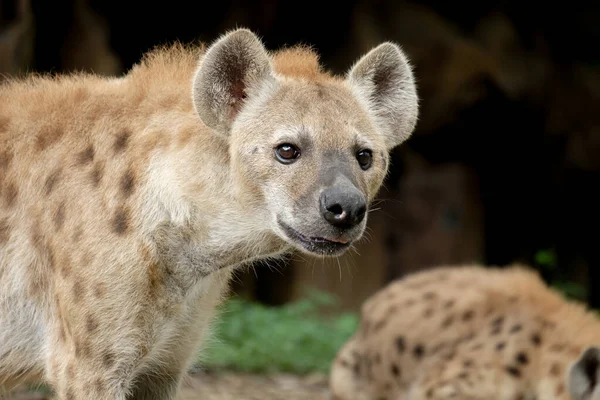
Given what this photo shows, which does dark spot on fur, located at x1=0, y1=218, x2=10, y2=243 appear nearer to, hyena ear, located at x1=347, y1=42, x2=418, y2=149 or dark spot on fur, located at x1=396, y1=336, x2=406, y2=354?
hyena ear, located at x1=347, y1=42, x2=418, y2=149

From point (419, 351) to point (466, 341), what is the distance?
31 centimetres

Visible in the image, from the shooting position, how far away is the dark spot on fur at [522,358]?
5762 mm

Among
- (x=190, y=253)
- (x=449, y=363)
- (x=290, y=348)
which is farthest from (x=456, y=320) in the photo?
(x=190, y=253)

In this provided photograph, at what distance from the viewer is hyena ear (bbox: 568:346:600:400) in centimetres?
493

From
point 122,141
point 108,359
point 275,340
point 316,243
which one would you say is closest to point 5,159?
point 122,141

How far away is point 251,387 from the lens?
709cm

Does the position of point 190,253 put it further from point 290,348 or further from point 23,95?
point 290,348

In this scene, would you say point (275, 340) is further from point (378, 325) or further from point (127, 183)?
point (127, 183)

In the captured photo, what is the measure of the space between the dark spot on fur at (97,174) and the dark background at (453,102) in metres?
4.21

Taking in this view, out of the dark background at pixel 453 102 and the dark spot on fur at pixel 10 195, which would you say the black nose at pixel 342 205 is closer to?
the dark spot on fur at pixel 10 195

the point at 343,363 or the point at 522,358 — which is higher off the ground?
the point at 522,358

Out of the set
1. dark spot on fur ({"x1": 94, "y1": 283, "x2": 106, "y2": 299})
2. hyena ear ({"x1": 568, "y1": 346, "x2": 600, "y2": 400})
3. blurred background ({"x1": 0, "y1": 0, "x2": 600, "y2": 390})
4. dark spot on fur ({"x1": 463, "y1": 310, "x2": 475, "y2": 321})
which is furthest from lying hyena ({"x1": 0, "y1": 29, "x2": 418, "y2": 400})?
blurred background ({"x1": 0, "y1": 0, "x2": 600, "y2": 390})

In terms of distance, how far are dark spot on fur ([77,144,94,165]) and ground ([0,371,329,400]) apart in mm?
2791

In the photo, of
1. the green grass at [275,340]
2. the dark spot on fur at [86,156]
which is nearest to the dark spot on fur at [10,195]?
the dark spot on fur at [86,156]
